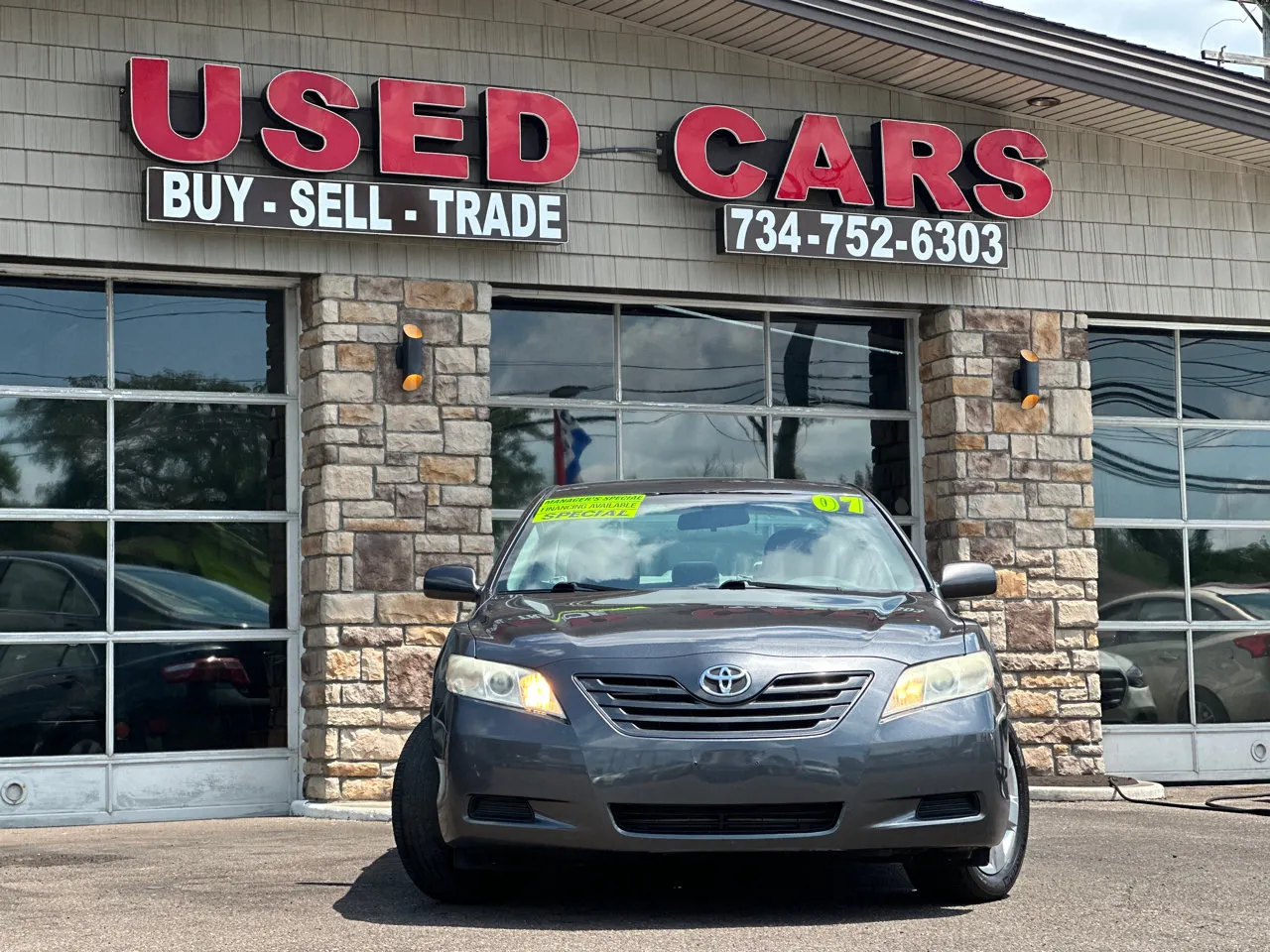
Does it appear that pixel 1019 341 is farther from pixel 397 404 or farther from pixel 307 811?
pixel 307 811

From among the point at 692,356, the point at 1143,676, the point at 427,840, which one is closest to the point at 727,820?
the point at 427,840

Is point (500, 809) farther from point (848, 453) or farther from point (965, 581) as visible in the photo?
point (848, 453)

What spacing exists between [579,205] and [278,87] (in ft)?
6.78

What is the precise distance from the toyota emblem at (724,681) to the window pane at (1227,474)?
8.53 m

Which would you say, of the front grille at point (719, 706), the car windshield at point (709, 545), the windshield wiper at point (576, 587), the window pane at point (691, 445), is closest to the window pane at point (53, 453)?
the window pane at point (691, 445)

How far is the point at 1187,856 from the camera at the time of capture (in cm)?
790

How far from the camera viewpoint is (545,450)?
38.8 ft

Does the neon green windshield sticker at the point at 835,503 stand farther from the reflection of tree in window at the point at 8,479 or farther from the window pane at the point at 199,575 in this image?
the reflection of tree in window at the point at 8,479

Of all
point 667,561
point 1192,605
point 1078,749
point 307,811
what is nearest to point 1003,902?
point 667,561

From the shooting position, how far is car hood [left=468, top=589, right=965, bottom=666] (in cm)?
580

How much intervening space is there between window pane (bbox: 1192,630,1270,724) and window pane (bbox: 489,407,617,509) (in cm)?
473

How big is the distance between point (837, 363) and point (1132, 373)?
236 centimetres

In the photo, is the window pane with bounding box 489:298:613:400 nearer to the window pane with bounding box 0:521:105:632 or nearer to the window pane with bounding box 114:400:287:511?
the window pane with bounding box 114:400:287:511

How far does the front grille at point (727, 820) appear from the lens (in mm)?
5617
